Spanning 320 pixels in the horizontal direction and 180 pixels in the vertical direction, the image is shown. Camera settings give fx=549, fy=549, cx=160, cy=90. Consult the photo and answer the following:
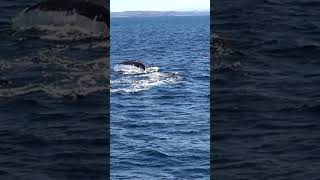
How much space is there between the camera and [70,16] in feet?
31.6

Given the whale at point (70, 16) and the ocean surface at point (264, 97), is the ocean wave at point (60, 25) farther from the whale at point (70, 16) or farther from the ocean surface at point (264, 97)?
the ocean surface at point (264, 97)

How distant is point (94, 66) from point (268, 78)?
2.90 meters

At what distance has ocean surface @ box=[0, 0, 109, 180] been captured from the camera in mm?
9109

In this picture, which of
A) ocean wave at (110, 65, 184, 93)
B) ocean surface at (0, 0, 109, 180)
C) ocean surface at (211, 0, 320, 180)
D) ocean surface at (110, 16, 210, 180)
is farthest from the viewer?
Result: ocean wave at (110, 65, 184, 93)

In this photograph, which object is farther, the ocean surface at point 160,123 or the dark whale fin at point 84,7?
the ocean surface at point 160,123

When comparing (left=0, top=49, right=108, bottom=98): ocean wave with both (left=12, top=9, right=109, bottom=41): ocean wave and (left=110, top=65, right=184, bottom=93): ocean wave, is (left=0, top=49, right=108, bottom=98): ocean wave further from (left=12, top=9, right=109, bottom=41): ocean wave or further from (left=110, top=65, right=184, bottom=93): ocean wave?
(left=110, top=65, right=184, bottom=93): ocean wave

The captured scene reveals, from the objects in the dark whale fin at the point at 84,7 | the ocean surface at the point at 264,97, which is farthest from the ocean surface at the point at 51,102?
the ocean surface at the point at 264,97

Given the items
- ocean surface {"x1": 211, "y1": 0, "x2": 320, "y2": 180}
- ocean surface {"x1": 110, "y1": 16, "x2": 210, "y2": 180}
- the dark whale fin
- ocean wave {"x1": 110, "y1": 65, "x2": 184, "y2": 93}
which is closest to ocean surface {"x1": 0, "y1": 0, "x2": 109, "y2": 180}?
the dark whale fin

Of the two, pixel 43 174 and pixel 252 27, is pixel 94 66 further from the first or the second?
pixel 252 27

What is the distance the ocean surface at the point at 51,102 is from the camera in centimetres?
911

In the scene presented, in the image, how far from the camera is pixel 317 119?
9.05m

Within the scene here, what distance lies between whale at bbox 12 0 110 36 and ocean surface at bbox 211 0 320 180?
193cm

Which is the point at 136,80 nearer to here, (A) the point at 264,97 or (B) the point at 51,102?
(B) the point at 51,102

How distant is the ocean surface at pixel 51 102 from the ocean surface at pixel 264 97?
1959mm
